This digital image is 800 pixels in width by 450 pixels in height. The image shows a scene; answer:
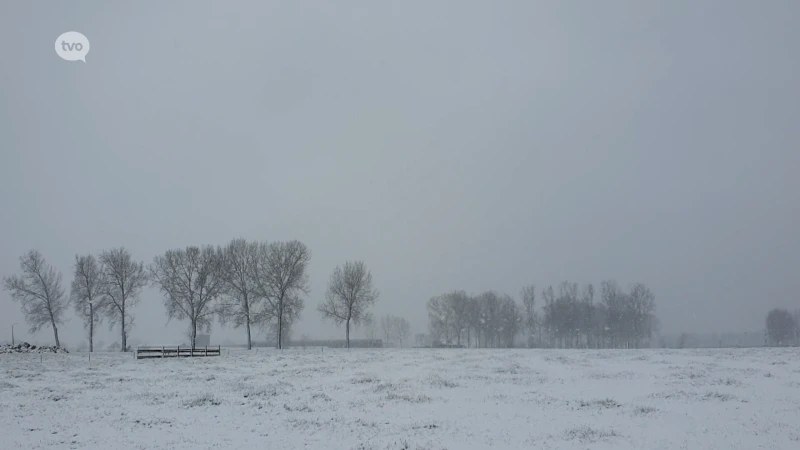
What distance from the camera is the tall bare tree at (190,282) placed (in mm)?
72250

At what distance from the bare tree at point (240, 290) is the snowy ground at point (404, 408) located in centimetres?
3288

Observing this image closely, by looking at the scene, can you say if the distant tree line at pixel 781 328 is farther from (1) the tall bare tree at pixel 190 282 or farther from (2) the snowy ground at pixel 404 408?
(1) the tall bare tree at pixel 190 282

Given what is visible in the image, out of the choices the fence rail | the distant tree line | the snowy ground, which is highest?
the snowy ground

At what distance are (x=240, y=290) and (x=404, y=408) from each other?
185 feet

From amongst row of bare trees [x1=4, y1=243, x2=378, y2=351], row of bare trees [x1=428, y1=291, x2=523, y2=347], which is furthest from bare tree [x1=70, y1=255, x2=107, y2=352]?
row of bare trees [x1=428, y1=291, x2=523, y2=347]

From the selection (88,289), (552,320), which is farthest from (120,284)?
(552,320)

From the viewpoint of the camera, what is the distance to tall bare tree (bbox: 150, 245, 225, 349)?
237 ft

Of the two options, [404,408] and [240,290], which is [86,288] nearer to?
[240,290]

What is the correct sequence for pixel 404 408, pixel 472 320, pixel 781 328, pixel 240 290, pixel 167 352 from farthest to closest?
pixel 781 328 < pixel 472 320 < pixel 240 290 < pixel 167 352 < pixel 404 408

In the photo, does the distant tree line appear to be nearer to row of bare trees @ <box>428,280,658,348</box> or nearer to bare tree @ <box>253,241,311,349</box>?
row of bare trees @ <box>428,280,658,348</box>

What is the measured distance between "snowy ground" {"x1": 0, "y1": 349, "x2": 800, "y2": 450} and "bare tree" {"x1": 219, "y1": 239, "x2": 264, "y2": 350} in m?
32.9

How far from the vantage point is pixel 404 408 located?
25.2m

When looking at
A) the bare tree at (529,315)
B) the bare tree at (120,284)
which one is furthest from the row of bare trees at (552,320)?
the bare tree at (120,284)

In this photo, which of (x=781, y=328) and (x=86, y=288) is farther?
(x=781, y=328)
